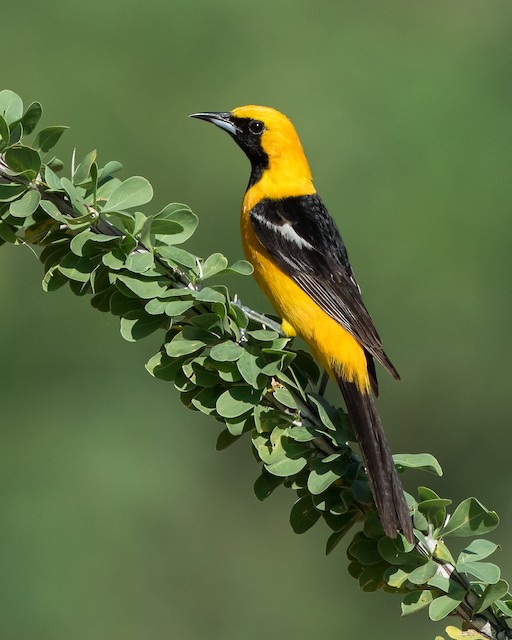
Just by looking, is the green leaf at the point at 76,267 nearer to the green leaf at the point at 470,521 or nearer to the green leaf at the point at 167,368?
the green leaf at the point at 167,368

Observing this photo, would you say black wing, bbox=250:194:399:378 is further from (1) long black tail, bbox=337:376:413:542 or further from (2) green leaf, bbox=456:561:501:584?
(2) green leaf, bbox=456:561:501:584

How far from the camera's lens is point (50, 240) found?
205 cm

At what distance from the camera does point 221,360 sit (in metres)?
1.94

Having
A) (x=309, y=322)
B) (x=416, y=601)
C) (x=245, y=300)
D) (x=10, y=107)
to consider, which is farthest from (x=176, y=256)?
(x=245, y=300)

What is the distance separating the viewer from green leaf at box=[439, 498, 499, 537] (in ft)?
6.27

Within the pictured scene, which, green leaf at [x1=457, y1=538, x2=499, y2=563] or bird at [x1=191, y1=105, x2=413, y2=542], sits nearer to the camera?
green leaf at [x1=457, y1=538, x2=499, y2=563]

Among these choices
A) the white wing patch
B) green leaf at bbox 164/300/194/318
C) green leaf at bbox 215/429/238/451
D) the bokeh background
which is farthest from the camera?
the bokeh background

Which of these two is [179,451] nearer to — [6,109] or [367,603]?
[367,603]

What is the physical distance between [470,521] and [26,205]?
968 mm

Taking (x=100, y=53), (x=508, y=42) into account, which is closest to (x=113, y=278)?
(x=100, y=53)

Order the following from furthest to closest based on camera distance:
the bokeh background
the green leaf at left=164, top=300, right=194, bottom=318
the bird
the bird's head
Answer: the bokeh background
the bird's head
the bird
the green leaf at left=164, top=300, right=194, bottom=318

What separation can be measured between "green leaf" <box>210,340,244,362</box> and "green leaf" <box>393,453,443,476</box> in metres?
0.39

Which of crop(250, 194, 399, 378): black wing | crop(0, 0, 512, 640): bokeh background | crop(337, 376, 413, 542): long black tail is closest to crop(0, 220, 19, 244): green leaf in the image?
crop(337, 376, 413, 542): long black tail

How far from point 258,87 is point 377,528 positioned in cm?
533
